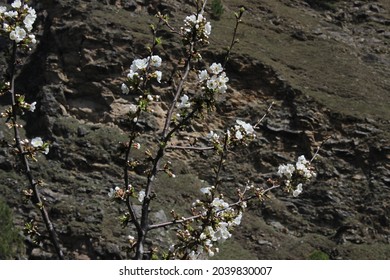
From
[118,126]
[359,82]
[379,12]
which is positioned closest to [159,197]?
[118,126]

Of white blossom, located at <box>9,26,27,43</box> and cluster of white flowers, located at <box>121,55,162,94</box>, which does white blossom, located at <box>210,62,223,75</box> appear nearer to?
cluster of white flowers, located at <box>121,55,162,94</box>

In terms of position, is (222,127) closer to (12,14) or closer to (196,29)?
(196,29)

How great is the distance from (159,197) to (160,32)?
10.6m

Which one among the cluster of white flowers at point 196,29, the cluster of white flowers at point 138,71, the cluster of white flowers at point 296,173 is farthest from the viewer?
the cluster of white flowers at point 296,173

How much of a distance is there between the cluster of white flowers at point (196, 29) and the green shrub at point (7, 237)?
17.2 metres

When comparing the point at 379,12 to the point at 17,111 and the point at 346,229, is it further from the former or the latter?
the point at 17,111

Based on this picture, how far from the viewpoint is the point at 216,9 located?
38781 millimetres

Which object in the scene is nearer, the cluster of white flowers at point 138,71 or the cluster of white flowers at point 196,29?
the cluster of white flowers at point 138,71

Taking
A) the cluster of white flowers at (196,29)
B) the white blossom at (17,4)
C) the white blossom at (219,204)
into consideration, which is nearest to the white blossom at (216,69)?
the cluster of white flowers at (196,29)

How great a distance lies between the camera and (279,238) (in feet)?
90.4

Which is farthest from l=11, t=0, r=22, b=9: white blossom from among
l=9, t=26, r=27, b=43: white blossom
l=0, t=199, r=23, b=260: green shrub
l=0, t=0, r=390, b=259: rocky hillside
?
l=0, t=0, r=390, b=259: rocky hillside

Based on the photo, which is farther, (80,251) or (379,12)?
(379,12)

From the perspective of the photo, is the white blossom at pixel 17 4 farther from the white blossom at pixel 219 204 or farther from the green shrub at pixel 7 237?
the green shrub at pixel 7 237

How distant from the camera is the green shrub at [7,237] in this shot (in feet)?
70.8
